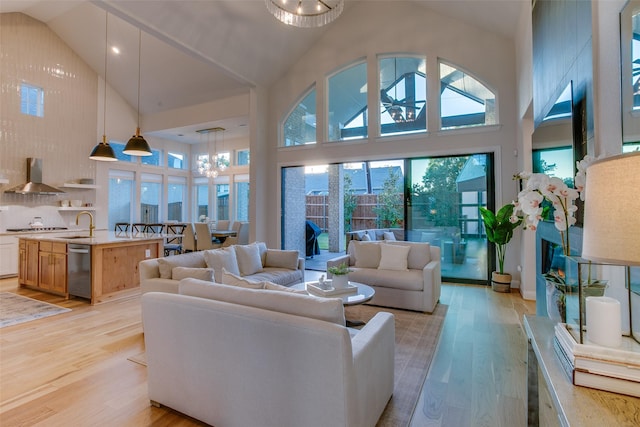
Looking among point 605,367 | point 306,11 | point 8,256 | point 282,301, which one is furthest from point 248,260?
point 8,256

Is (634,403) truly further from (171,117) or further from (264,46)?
(171,117)

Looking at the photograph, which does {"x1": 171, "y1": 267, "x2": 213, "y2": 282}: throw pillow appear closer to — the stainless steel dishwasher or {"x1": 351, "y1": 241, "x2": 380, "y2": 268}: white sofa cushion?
the stainless steel dishwasher

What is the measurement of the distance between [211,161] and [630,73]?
10021mm

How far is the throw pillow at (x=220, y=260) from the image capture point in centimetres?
379

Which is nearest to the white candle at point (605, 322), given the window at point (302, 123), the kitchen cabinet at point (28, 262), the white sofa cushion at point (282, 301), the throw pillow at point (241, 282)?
the white sofa cushion at point (282, 301)

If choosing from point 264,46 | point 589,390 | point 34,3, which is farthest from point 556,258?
point 34,3

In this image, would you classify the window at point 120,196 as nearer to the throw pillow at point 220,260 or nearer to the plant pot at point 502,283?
the throw pillow at point 220,260

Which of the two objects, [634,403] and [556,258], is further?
[556,258]

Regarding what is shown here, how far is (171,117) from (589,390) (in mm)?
10143

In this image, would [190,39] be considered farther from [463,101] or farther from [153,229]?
[153,229]

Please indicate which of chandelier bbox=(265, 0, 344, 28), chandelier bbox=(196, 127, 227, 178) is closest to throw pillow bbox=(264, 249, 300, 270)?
chandelier bbox=(265, 0, 344, 28)

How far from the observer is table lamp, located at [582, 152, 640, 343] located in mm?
856

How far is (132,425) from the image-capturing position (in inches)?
77.0

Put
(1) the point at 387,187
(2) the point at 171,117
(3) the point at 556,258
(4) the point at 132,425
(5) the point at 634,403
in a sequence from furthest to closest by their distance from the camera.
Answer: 1. (2) the point at 171,117
2. (1) the point at 387,187
3. (3) the point at 556,258
4. (4) the point at 132,425
5. (5) the point at 634,403
